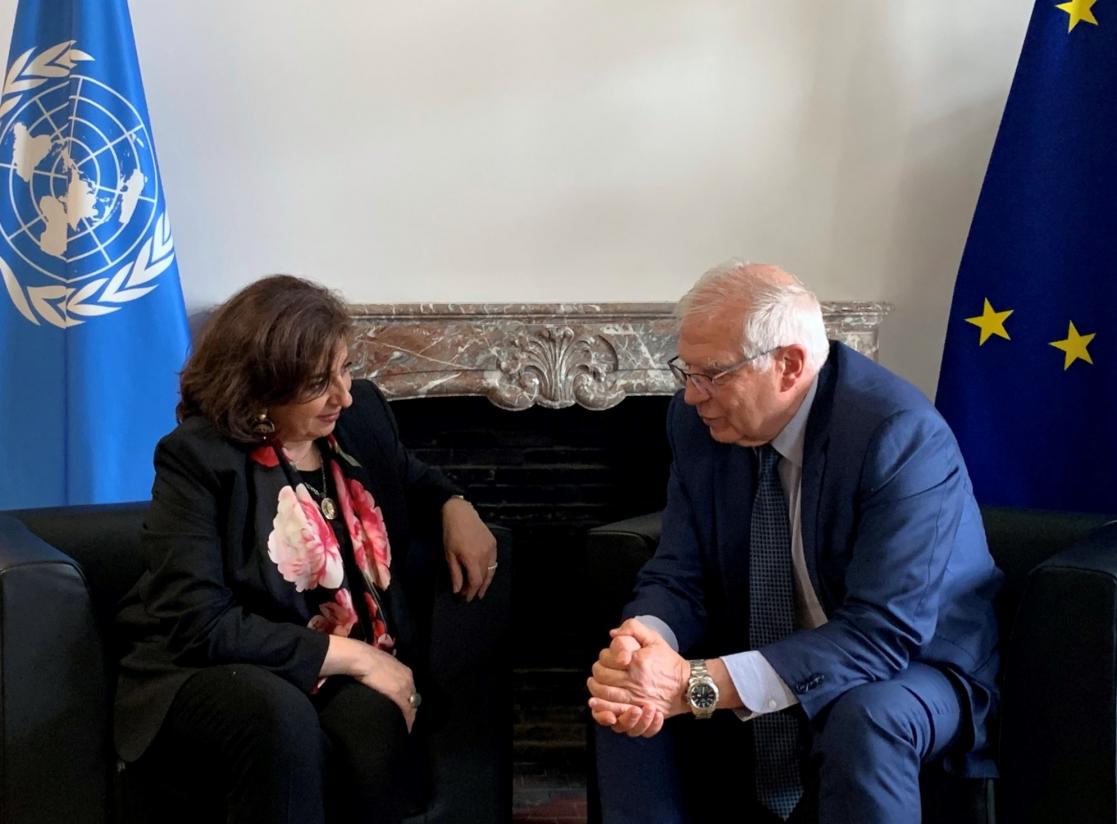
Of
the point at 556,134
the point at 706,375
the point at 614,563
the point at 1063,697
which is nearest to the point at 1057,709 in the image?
the point at 1063,697

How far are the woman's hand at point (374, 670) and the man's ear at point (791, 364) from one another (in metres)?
0.75

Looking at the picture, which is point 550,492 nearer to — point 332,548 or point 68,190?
point 332,548

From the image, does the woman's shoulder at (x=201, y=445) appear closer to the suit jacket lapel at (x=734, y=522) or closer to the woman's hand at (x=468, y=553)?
the woman's hand at (x=468, y=553)

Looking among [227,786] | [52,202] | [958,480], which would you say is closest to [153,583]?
[227,786]

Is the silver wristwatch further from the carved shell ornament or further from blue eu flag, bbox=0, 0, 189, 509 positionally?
blue eu flag, bbox=0, 0, 189, 509

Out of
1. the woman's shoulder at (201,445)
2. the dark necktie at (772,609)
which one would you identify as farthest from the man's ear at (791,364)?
the woman's shoulder at (201,445)

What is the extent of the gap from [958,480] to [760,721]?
0.47 m

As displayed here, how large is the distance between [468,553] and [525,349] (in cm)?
79

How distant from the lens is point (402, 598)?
1948mm

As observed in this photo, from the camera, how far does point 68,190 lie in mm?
2387

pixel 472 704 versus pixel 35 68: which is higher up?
pixel 35 68

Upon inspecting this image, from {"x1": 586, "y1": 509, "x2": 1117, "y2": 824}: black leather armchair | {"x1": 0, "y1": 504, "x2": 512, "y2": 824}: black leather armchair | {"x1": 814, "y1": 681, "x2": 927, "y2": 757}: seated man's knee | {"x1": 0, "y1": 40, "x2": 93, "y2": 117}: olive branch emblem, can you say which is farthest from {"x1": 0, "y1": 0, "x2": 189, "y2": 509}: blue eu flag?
{"x1": 814, "y1": 681, "x2": 927, "y2": 757}: seated man's knee

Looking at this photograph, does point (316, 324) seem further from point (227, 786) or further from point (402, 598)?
point (227, 786)

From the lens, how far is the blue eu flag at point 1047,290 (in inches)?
93.8
